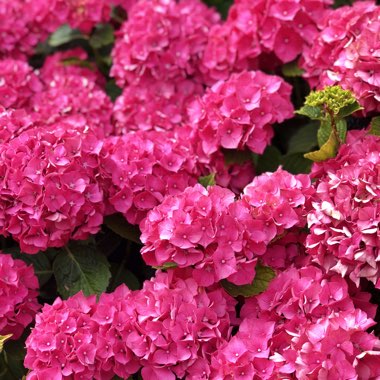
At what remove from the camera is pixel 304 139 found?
2.53m

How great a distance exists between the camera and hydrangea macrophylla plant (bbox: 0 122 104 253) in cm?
190

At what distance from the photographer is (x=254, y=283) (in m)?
1.78

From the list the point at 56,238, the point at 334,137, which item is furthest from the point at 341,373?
the point at 56,238

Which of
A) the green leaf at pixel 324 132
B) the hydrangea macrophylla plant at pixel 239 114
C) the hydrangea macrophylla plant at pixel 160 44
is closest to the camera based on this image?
the green leaf at pixel 324 132

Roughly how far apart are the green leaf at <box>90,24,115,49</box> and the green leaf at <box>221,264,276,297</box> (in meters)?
1.52

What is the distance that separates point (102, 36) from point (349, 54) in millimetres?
1324

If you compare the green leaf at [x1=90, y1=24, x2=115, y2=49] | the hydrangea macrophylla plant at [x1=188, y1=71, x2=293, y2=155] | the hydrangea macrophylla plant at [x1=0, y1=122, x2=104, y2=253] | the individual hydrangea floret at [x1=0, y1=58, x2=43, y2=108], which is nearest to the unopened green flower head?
the hydrangea macrophylla plant at [x1=188, y1=71, x2=293, y2=155]

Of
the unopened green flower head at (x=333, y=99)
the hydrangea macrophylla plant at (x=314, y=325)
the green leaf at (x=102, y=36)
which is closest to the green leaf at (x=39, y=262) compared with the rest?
the hydrangea macrophylla plant at (x=314, y=325)

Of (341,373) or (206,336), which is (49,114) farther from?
(341,373)

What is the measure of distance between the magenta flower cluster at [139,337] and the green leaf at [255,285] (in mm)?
34

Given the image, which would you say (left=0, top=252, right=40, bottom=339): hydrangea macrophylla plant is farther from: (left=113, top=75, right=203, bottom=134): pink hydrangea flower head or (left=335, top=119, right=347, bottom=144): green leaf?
(left=335, top=119, right=347, bottom=144): green leaf

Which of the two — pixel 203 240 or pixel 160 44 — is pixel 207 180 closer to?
pixel 203 240

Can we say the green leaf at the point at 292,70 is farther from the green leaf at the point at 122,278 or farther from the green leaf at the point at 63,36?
the green leaf at the point at 63,36

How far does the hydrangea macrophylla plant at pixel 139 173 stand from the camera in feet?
6.73
